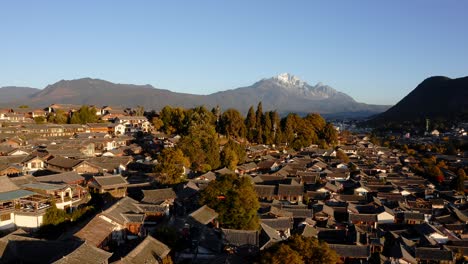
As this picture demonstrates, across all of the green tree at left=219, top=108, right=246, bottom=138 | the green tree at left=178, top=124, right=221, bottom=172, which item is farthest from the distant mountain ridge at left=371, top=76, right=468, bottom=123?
the green tree at left=178, top=124, right=221, bottom=172

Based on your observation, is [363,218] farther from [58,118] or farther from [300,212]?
[58,118]

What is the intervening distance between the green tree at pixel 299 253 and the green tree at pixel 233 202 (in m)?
4.78

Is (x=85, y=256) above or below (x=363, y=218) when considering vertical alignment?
above

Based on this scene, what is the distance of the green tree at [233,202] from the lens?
15844 millimetres

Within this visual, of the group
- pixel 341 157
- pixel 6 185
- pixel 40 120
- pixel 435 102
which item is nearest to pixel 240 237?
pixel 6 185

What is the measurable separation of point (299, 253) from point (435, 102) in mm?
96378

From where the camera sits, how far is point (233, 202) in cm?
1616

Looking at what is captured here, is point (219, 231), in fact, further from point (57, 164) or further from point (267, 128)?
point (267, 128)

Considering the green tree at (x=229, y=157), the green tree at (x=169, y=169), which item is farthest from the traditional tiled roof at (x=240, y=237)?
the green tree at (x=229, y=157)

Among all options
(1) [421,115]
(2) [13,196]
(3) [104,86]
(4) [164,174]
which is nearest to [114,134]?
(4) [164,174]

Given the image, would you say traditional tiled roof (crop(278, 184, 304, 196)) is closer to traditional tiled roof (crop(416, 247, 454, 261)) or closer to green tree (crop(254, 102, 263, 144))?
traditional tiled roof (crop(416, 247, 454, 261))

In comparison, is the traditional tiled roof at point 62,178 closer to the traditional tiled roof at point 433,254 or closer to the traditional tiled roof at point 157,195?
the traditional tiled roof at point 157,195

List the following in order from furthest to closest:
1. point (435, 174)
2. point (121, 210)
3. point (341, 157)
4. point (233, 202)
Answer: point (341, 157) → point (435, 174) → point (233, 202) → point (121, 210)

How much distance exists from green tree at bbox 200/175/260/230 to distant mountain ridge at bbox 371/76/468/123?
7160 cm
